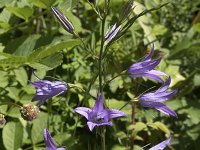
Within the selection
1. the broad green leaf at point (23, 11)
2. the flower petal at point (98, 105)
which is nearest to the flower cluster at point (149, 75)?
the flower petal at point (98, 105)

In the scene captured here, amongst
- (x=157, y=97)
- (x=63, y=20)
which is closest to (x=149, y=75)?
(x=157, y=97)

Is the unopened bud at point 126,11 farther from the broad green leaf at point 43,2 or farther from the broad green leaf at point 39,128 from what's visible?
the broad green leaf at point 39,128

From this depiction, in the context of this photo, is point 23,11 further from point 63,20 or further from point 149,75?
point 149,75

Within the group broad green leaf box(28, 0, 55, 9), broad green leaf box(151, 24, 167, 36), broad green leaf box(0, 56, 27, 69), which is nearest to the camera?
broad green leaf box(0, 56, 27, 69)

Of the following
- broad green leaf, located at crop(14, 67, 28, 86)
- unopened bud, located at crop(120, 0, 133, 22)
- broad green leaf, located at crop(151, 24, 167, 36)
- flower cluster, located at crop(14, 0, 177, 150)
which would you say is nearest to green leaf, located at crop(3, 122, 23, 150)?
broad green leaf, located at crop(14, 67, 28, 86)

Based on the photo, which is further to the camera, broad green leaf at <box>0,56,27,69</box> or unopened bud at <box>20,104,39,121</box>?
unopened bud at <box>20,104,39,121</box>

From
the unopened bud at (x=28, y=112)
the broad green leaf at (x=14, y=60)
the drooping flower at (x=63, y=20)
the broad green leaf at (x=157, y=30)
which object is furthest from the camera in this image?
the broad green leaf at (x=157, y=30)

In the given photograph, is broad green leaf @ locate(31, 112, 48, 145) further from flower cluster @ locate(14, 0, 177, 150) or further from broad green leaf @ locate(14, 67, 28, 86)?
flower cluster @ locate(14, 0, 177, 150)
